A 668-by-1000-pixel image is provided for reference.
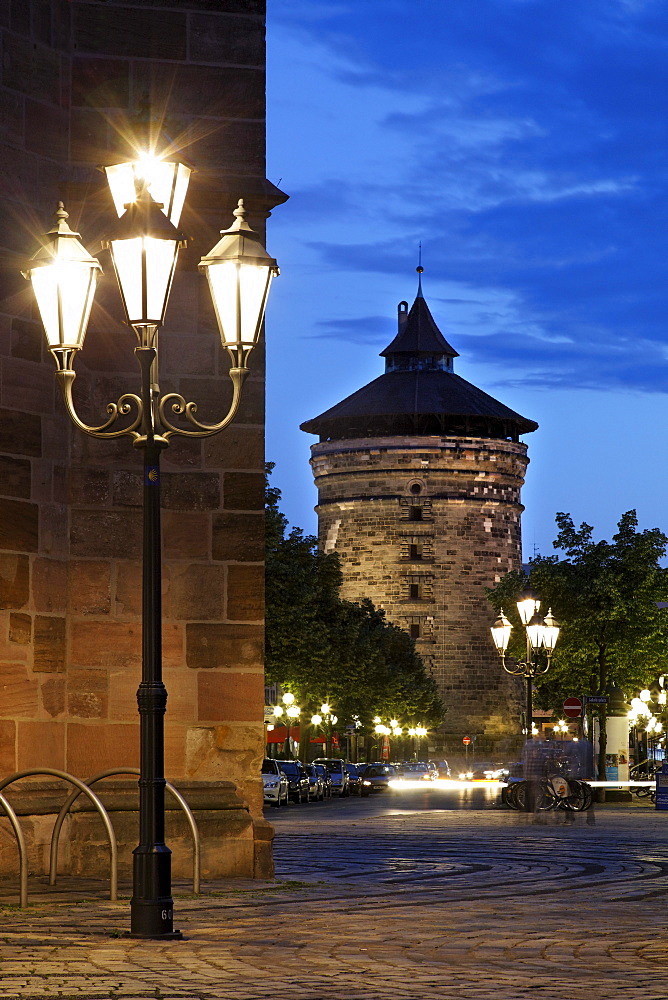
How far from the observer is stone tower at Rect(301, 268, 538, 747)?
110m

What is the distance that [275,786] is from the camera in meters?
47.0

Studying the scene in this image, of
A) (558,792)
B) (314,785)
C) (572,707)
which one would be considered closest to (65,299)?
(558,792)

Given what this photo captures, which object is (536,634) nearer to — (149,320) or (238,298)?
(238,298)

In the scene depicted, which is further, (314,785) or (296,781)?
(314,785)

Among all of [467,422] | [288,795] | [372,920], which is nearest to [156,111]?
[372,920]

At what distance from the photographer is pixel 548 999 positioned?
8.52 meters

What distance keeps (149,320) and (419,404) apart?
337 feet

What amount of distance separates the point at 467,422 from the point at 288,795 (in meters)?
67.2

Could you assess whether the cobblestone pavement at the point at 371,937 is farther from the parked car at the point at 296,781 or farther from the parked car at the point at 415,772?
the parked car at the point at 415,772

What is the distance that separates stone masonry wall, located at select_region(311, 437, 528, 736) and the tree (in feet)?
175

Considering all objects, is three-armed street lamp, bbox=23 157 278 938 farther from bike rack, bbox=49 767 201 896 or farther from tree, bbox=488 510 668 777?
tree, bbox=488 510 668 777

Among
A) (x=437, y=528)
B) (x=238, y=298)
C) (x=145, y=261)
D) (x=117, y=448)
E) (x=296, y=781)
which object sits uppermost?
(x=437, y=528)

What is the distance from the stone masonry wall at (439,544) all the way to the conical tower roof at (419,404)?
2.12 meters

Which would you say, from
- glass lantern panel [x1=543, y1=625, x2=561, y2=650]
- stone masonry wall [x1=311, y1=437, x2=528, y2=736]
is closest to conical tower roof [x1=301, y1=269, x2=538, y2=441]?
stone masonry wall [x1=311, y1=437, x2=528, y2=736]
